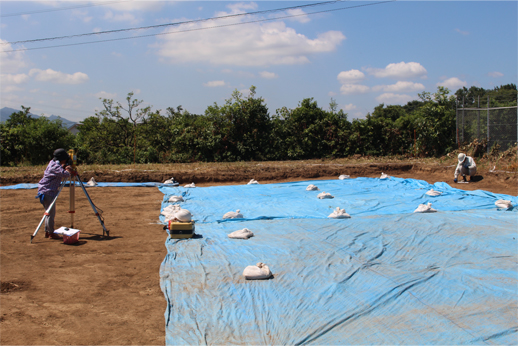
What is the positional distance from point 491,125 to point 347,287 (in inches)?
514

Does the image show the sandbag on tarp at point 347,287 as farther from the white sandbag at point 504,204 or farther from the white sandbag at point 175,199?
the white sandbag at point 175,199

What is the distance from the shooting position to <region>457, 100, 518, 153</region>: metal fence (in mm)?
13195

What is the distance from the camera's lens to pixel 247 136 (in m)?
19.4

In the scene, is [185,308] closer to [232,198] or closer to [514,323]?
[514,323]

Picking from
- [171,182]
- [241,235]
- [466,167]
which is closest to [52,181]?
[241,235]

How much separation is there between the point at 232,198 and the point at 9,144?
570 inches

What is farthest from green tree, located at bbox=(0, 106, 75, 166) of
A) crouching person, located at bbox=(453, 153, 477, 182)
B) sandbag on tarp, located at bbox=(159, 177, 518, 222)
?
crouching person, located at bbox=(453, 153, 477, 182)

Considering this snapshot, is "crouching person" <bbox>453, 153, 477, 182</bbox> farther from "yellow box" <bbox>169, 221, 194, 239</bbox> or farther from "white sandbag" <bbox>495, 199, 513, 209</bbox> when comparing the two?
"yellow box" <bbox>169, 221, 194, 239</bbox>

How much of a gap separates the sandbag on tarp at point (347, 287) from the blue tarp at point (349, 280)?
12 mm

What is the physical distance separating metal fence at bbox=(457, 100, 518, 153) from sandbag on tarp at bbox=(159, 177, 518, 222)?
4.84 metres

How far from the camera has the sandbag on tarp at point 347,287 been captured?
2.92 metres

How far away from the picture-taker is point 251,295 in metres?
3.56

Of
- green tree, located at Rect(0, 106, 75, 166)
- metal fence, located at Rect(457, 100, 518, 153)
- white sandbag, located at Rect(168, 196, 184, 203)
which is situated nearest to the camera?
white sandbag, located at Rect(168, 196, 184, 203)

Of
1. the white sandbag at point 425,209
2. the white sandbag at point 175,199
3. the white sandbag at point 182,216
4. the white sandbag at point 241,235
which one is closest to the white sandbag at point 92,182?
the white sandbag at point 175,199
